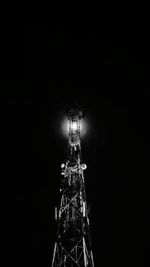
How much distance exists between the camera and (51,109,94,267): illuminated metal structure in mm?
10164

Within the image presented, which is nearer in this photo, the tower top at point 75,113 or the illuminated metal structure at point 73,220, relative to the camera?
the illuminated metal structure at point 73,220

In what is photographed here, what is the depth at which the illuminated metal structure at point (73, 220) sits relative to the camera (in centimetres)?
1016

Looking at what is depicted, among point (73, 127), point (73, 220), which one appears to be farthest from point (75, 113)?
point (73, 220)

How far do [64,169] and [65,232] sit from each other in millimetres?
4004

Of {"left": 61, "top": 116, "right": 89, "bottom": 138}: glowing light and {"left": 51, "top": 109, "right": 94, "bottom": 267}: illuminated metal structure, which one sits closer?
{"left": 51, "top": 109, "right": 94, "bottom": 267}: illuminated metal structure

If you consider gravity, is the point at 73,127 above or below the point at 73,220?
above

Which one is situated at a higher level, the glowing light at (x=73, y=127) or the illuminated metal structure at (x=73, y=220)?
the glowing light at (x=73, y=127)

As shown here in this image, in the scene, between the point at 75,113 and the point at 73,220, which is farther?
the point at 75,113

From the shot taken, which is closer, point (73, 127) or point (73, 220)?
point (73, 220)

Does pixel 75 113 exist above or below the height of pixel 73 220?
above

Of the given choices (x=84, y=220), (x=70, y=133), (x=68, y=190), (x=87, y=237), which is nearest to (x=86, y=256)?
(x=87, y=237)

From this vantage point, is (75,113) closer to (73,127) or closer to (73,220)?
(73,127)

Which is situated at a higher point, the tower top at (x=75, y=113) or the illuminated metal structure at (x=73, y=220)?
the tower top at (x=75, y=113)

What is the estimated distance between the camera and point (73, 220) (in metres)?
11.3
